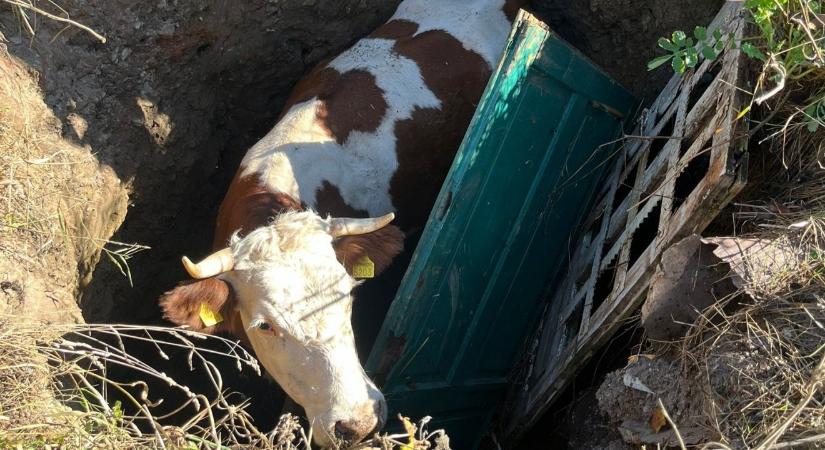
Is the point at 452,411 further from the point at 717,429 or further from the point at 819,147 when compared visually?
the point at 819,147

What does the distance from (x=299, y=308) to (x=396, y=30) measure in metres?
2.32

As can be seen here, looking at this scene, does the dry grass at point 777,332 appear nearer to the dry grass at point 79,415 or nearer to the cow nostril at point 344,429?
the dry grass at point 79,415

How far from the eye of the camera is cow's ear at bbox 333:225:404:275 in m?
3.81

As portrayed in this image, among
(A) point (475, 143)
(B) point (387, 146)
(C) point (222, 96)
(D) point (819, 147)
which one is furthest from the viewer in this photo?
(C) point (222, 96)

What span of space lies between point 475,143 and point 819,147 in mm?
1484

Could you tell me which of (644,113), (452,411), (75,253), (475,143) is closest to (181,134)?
(75,253)

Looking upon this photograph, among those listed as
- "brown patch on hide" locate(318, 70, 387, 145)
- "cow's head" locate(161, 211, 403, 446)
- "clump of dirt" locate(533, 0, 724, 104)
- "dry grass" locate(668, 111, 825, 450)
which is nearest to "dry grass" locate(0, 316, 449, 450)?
"cow's head" locate(161, 211, 403, 446)

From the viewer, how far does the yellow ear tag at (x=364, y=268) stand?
3.80m

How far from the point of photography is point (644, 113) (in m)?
4.59

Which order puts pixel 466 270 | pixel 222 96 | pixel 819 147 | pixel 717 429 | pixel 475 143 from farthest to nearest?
pixel 222 96, pixel 466 270, pixel 475 143, pixel 819 147, pixel 717 429

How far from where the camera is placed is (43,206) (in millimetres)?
3695

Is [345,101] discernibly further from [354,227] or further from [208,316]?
[208,316]

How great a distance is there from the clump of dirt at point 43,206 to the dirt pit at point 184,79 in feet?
0.32

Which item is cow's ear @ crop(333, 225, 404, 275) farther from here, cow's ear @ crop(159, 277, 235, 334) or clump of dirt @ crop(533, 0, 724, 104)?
clump of dirt @ crop(533, 0, 724, 104)
